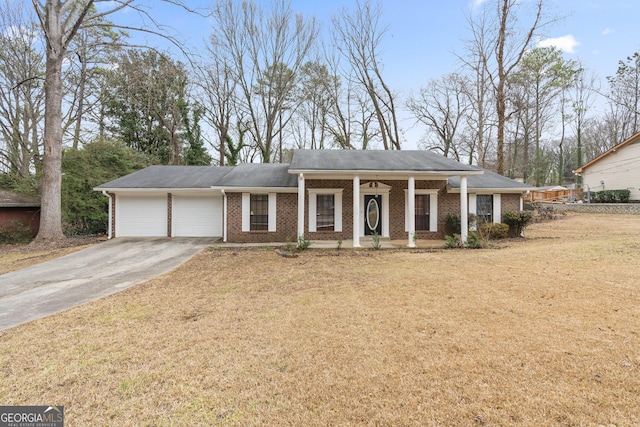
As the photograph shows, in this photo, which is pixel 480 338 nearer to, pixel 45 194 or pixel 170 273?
pixel 170 273

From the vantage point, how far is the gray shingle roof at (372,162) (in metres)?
10.5

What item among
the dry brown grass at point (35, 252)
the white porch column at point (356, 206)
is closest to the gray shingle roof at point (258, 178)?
the white porch column at point (356, 206)

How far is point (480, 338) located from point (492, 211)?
1135cm

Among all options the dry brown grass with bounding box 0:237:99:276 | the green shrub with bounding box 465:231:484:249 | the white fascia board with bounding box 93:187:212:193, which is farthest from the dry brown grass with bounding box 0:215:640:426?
the white fascia board with bounding box 93:187:212:193

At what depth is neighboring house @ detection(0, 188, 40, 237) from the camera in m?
12.9

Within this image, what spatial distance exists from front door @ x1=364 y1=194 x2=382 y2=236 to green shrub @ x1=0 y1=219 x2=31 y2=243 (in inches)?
602

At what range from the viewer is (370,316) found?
4.18 metres

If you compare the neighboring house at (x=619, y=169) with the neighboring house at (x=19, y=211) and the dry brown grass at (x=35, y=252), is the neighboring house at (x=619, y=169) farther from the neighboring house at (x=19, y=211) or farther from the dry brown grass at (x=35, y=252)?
the neighboring house at (x=19, y=211)

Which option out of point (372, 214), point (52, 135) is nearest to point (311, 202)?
point (372, 214)

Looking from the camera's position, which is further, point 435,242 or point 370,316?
point 435,242

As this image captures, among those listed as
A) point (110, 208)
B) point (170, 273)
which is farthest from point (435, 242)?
point (110, 208)

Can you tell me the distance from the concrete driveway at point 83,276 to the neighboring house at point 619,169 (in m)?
28.1

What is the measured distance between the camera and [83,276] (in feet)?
23.5

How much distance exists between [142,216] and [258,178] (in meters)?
5.77
